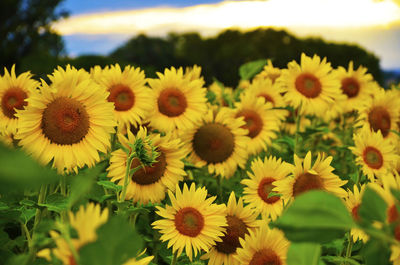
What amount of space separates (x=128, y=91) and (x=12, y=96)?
684mm

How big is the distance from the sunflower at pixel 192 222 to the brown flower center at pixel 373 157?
1.23 m

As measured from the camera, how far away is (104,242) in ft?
2.50

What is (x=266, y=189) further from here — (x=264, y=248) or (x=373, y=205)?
(x=373, y=205)

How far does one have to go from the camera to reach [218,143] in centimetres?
313

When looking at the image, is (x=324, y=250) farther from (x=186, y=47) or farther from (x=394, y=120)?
(x=186, y=47)

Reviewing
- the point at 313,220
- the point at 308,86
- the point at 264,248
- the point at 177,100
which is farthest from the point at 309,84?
the point at 313,220

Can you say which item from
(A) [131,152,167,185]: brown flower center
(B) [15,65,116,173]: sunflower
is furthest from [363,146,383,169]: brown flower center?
(B) [15,65,116,173]: sunflower

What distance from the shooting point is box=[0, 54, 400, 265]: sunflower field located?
76 centimetres

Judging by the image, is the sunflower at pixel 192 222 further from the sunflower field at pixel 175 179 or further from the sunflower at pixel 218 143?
the sunflower at pixel 218 143

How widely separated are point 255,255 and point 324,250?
0.61m

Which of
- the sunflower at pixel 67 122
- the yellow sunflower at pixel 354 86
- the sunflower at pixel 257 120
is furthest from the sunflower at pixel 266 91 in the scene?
the sunflower at pixel 67 122

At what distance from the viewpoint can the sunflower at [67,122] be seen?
194 centimetres

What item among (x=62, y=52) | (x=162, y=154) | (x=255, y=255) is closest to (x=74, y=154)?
(x=162, y=154)

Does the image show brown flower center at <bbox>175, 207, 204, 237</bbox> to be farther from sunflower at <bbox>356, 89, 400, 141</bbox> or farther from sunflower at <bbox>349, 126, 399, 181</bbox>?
sunflower at <bbox>356, 89, 400, 141</bbox>
